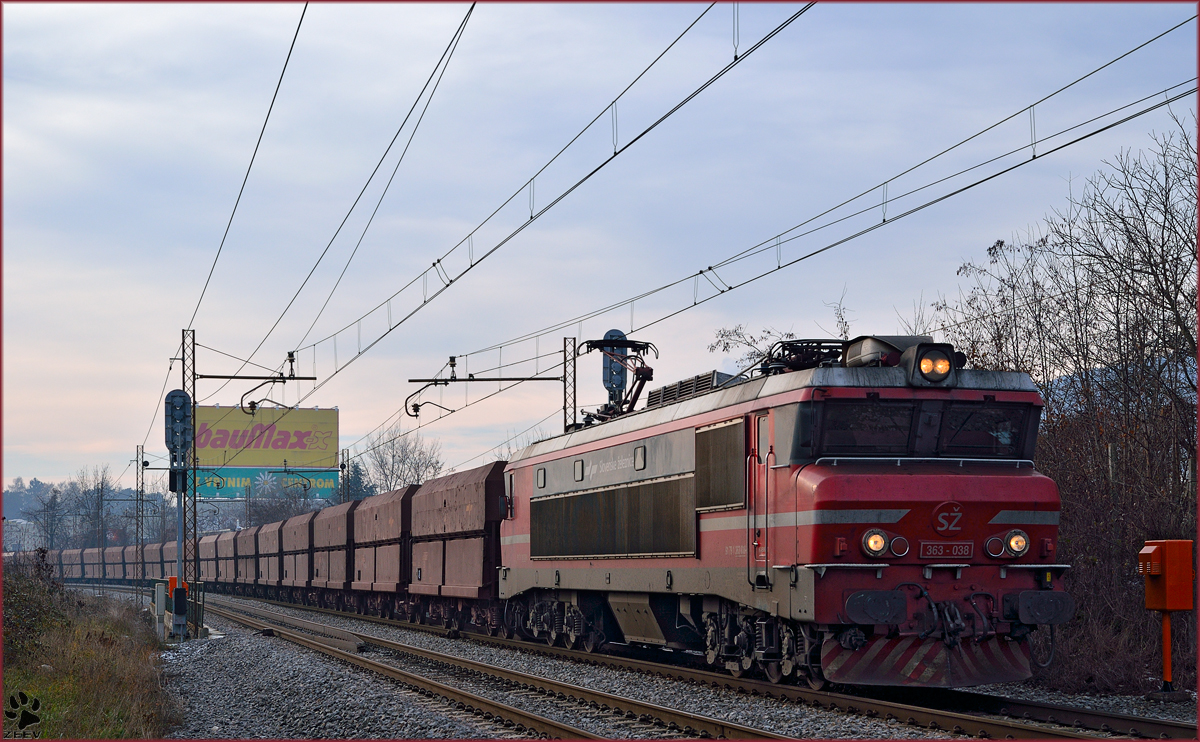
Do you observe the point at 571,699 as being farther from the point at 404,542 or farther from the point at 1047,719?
the point at 404,542

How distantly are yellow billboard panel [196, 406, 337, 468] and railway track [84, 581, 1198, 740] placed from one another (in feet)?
255

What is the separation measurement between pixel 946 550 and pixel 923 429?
4.55 ft

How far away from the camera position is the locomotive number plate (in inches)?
485

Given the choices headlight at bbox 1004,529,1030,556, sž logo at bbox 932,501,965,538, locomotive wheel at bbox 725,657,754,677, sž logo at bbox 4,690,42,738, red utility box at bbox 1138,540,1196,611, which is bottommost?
sž logo at bbox 4,690,42,738

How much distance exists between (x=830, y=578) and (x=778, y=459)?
158 centimetres

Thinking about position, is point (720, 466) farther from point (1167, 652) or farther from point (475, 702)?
point (1167, 652)

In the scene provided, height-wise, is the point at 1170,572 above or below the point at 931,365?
below

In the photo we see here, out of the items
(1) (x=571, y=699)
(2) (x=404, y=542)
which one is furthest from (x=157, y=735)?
(2) (x=404, y=542)

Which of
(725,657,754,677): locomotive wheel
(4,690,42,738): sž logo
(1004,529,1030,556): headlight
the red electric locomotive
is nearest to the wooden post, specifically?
the red electric locomotive

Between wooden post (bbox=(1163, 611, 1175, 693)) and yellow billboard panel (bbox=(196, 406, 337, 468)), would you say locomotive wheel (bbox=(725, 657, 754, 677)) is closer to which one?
wooden post (bbox=(1163, 611, 1175, 693))

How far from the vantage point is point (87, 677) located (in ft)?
53.3

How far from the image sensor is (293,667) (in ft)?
62.1

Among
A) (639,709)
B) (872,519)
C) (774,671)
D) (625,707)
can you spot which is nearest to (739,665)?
(774,671)

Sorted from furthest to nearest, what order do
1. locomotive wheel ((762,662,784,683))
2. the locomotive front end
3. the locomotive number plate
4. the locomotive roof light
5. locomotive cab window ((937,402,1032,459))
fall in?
locomotive wheel ((762,662,784,683)) → locomotive cab window ((937,402,1032,459)) → the locomotive roof light → the locomotive number plate → the locomotive front end
